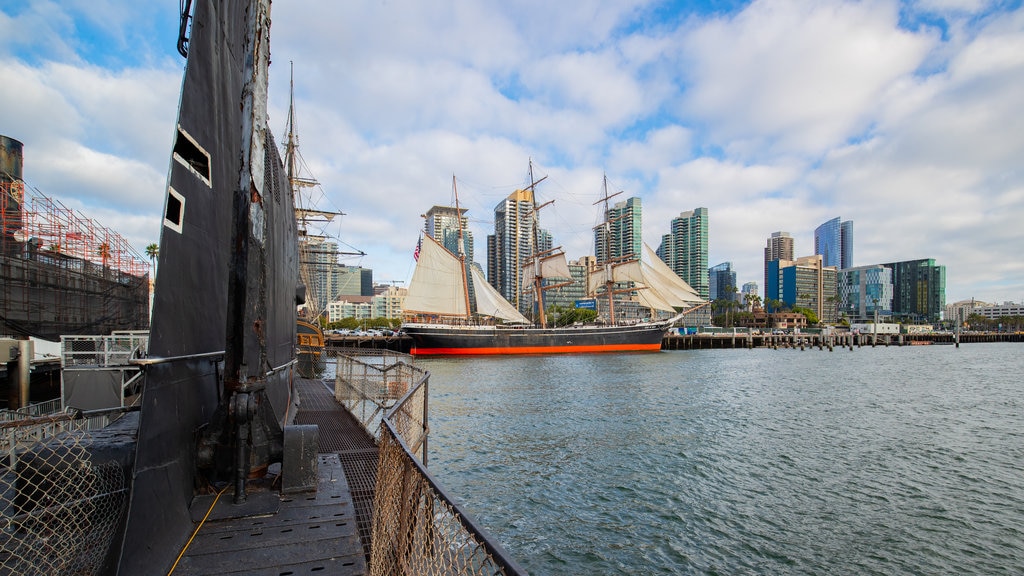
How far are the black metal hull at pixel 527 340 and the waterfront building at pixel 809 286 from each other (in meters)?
136

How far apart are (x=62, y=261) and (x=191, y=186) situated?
30484 mm

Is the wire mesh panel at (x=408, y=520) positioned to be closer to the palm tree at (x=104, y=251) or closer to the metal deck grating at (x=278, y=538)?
the metal deck grating at (x=278, y=538)

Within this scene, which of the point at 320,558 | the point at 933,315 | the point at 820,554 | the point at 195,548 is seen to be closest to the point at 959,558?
the point at 820,554

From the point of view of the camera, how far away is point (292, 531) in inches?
165

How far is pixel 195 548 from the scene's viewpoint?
3844 mm

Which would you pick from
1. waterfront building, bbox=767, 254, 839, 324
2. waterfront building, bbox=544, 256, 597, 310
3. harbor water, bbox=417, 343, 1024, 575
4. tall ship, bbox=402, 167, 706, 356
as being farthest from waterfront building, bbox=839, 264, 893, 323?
harbor water, bbox=417, 343, 1024, 575

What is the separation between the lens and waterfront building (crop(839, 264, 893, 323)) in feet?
615

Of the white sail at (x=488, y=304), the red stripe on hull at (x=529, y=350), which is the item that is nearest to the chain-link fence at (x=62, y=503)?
the red stripe on hull at (x=529, y=350)

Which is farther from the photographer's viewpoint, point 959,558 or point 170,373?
point 959,558

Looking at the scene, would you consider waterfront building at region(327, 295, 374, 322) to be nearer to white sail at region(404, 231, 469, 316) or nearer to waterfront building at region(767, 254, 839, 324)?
white sail at region(404, 231, 469, 316)

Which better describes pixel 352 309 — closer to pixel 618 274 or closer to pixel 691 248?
pixel 691 248

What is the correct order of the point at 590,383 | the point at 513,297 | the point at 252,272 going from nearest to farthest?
the point at 252,272
the point at 590,383
the point at 513,297

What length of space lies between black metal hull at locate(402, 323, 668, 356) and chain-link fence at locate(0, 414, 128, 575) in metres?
51.5

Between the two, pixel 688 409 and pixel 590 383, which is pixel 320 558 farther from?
pixel 590 383
